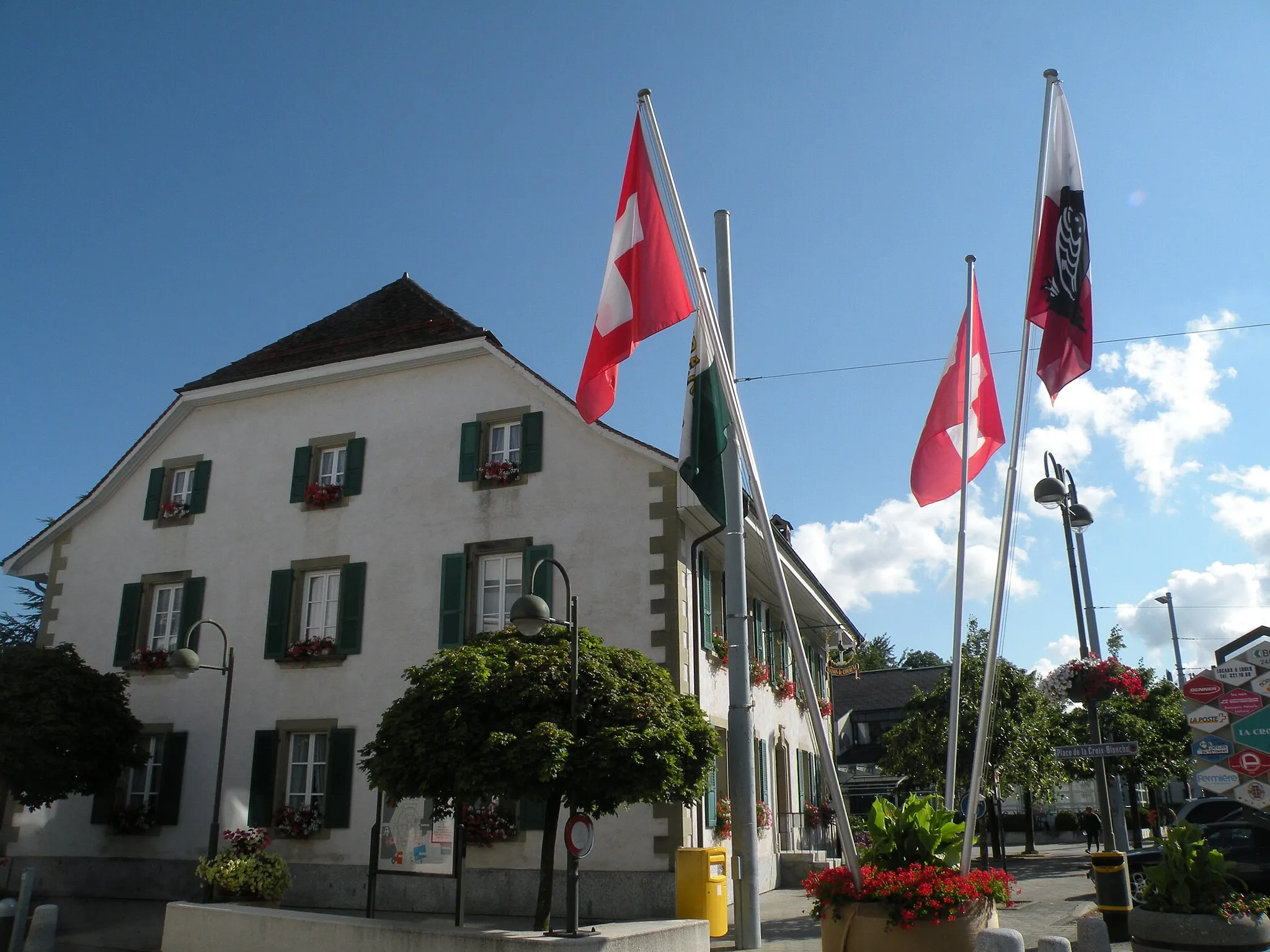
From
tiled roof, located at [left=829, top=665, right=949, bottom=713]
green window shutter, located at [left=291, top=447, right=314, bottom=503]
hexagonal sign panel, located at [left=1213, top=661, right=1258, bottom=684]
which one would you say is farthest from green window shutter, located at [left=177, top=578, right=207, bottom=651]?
tiled roof, located at [left=829, top=665, right=949, bottom=713]

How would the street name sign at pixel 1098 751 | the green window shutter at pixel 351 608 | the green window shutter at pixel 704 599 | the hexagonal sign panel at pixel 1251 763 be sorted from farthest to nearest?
the green window shutter at pixel 351 608
the green window shutter at pixel 704 599
the street name sign at pixel 1098 751
the hexagonal sign panel at pixel 1251 763

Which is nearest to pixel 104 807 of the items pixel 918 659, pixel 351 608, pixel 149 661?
pixel 149 661

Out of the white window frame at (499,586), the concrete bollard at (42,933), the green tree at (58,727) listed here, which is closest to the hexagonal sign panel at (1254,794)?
the white window frame at (499,586)

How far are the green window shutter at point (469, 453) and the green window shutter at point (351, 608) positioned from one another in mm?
2352

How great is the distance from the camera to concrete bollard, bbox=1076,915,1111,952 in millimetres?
8930

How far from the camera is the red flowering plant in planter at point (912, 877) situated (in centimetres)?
764

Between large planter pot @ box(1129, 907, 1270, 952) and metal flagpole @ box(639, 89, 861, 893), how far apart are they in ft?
8.89

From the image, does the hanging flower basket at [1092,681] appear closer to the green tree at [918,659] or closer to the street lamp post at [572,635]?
the street lamp post at [572,635]

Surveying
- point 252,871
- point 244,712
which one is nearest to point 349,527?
point 244,712

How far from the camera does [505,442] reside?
1773cm

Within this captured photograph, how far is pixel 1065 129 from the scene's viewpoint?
30.9 ft

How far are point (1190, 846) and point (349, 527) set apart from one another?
13.7 meters

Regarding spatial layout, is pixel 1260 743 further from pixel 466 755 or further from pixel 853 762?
pixel 853 762

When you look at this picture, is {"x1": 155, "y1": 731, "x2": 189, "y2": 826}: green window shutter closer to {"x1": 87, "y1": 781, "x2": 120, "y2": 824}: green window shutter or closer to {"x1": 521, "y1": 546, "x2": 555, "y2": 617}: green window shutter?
{"x1": 87, "y1": 781, "x2": 120, "y2": 824}: green window shutter
